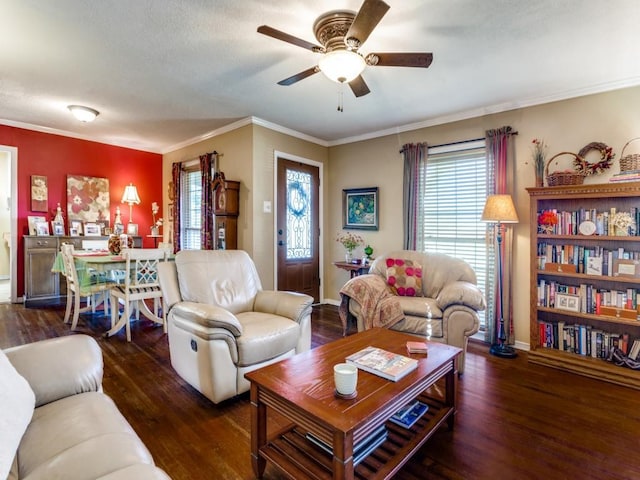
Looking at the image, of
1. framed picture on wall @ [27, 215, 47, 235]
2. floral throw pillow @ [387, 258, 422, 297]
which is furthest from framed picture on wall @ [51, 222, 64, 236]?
floral throw pillow @ [387, 258, 422, 297]

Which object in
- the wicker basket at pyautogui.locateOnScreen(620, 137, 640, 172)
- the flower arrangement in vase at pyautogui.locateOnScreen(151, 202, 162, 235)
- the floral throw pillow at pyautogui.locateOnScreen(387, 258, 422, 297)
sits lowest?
the floral throw pillow at pyautogui.locateOnScreen(387, 258, 422, 297)

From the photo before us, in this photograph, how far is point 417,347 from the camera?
1942 mm

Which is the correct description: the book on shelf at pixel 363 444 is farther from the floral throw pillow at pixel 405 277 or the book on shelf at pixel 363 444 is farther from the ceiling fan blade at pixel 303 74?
the ceiling fan blade at pixel 303 74

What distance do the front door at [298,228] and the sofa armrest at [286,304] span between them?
1750 millimetres

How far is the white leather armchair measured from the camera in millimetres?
2141

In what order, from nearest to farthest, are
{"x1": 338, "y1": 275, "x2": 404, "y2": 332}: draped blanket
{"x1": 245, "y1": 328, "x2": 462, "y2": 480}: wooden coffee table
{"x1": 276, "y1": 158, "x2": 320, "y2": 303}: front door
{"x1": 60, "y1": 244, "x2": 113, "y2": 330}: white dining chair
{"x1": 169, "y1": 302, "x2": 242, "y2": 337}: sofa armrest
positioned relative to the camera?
{"x1": 245, "y1": 328, "x2": 462, "y2": 480}: wooden coffee table → {"x1": 169, "y1": 302, "x2": 242, "y2": 337}: sofa armrest → {"x1": 338, "y1": 275, "x2": 404, "y2": 332}: draped blanket → {"x1": 60, "y1": 244, "x2": 113, "y2": 330}: white dining chair → {"x1": 276, "y1": 158, "x2": 320, "y2": 303}: front door

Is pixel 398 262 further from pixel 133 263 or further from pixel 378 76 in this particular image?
pixel 133 263

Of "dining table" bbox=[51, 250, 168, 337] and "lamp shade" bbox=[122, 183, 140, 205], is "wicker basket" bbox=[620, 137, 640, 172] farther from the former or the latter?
"lamp shade" bbox=[122, 183, 140, 205]

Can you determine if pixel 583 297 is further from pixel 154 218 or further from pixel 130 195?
pixel 154 218

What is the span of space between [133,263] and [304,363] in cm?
264

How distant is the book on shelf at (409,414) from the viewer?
1743 millimetres

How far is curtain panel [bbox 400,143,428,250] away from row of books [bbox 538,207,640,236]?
1.37m

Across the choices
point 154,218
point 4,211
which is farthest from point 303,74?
point 4,211

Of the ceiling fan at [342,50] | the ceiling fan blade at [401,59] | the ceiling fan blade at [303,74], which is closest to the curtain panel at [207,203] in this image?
the ceiling fan blade at [303,74]
